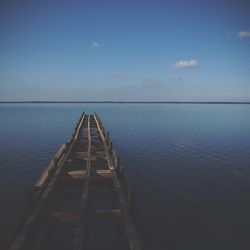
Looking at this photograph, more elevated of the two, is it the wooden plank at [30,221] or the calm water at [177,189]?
the wooden plank at [30,221]

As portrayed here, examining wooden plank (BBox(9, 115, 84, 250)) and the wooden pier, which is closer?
wooden plank (BBox(9, 115, 84, 250))

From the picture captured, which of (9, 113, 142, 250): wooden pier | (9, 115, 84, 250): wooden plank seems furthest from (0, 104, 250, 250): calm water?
(9, 115, 84, 250): wooden plank

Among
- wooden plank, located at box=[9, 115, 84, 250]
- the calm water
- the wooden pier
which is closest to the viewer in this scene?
wooden plank, located at box=[9, 115, 84, 250]

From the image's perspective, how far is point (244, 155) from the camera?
21.0 m

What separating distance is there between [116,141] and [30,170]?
14240mm

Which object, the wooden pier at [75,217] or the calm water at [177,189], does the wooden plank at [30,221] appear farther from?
the calm water at [177,189]

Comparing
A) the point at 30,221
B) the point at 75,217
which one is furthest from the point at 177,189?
the point at 30,221

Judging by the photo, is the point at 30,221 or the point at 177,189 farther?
the point at 177,189

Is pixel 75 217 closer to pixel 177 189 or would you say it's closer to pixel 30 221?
pixel 30 221

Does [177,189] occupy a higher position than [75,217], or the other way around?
[75,217]

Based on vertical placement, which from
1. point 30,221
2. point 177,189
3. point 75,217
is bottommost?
point 177,189

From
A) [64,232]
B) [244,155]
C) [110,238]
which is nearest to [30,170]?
[64,232]

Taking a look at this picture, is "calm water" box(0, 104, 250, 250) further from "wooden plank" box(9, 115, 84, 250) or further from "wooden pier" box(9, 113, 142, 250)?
"wooden plank" box(9, 115, 84, 250)

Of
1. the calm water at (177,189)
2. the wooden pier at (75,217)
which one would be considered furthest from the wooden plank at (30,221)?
the calm water at (177,189)
